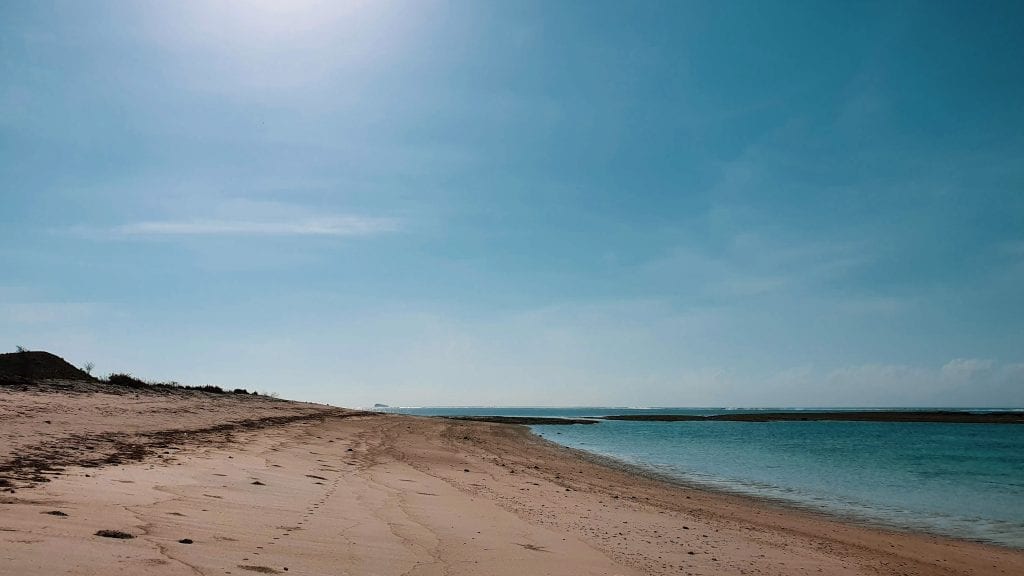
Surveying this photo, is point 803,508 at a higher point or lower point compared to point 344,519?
lower

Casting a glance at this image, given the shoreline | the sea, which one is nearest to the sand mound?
the shoreline

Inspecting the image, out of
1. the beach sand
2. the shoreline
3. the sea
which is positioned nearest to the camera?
the beach sand

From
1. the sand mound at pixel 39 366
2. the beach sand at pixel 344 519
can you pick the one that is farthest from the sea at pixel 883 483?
the sand mound at pixel 39 366

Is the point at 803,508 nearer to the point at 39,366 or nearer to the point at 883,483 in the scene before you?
the point at 883,483

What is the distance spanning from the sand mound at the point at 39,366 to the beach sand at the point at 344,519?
15614 mm

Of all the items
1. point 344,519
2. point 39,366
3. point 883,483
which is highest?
point 39,366

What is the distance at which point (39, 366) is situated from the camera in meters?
30.5

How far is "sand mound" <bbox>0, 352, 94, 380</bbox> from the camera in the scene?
95.8 feet

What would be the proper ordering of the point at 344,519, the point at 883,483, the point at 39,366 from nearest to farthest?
the point at 344,519, the point at 883,483, the point at 39,366

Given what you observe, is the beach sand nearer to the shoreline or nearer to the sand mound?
the shoreline

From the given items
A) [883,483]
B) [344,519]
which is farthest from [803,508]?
[344,519]

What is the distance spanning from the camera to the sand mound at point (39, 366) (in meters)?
29.2

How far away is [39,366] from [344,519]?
105 feet

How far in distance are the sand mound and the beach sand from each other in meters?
15.6
